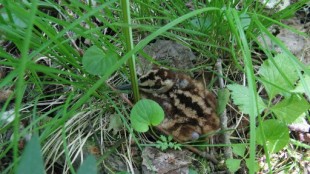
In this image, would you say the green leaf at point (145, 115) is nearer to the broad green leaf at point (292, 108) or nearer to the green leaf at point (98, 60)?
the green leaf at point (98, 60)

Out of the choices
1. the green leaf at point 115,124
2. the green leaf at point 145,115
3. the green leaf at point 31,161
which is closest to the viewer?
the green leaf at point 31,161

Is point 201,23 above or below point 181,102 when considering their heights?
above

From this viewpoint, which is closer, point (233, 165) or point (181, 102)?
point (233, 165)

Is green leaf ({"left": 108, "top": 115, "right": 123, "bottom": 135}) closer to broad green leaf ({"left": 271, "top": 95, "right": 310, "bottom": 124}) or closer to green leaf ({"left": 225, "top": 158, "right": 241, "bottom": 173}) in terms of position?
green leaf ({"left": 225, "top": 158, "right": 241, "bottom": 173})

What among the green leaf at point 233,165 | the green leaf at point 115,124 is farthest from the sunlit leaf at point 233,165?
the green leaf at point 115,124

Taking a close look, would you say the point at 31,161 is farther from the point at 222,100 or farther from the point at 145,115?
the point at 222,100

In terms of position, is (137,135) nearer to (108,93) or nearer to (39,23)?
(108,93)

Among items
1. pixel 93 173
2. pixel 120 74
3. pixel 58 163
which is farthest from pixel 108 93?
pixel 93 173

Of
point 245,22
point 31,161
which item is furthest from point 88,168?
point 245,22
